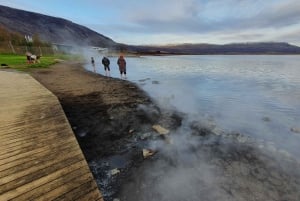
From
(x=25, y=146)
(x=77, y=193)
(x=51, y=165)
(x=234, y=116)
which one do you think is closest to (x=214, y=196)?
(x=77, y=193)

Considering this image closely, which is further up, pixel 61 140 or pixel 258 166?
pixel 61 140

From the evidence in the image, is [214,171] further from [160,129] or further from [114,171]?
[160,129]

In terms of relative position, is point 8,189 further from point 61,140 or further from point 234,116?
point 234,116

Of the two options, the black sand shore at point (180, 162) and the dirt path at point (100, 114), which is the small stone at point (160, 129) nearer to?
the black sand shore at point (180, 162)

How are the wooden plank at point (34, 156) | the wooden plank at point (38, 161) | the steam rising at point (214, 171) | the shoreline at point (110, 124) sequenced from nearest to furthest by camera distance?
the wooden plank at point (38, 161)
the wooden plank at point (34, 156)
the steam rising at point (214, 171)
the shoreline at point (110, 124)

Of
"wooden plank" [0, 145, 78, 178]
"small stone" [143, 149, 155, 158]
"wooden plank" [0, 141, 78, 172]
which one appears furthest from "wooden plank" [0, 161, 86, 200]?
"small stone" [143, 149, 155, 158]

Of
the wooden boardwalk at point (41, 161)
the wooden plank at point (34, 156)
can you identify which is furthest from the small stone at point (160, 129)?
the wooden plank at point (34, 156)

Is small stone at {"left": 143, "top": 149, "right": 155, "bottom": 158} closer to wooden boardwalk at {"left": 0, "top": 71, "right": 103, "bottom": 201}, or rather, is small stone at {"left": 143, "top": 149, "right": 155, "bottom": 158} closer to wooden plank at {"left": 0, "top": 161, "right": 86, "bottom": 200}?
wooden boardwalk at {"left": 0, "top": 71, "right": 103, "bottom": 201}

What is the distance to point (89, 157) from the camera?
18.1ft

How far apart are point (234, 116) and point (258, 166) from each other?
4416mm

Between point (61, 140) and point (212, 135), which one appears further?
point (212, 135)

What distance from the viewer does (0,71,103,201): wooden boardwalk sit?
2.96 meters

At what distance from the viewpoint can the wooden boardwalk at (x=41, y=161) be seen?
9.72ft

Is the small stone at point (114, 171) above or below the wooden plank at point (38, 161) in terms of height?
below
